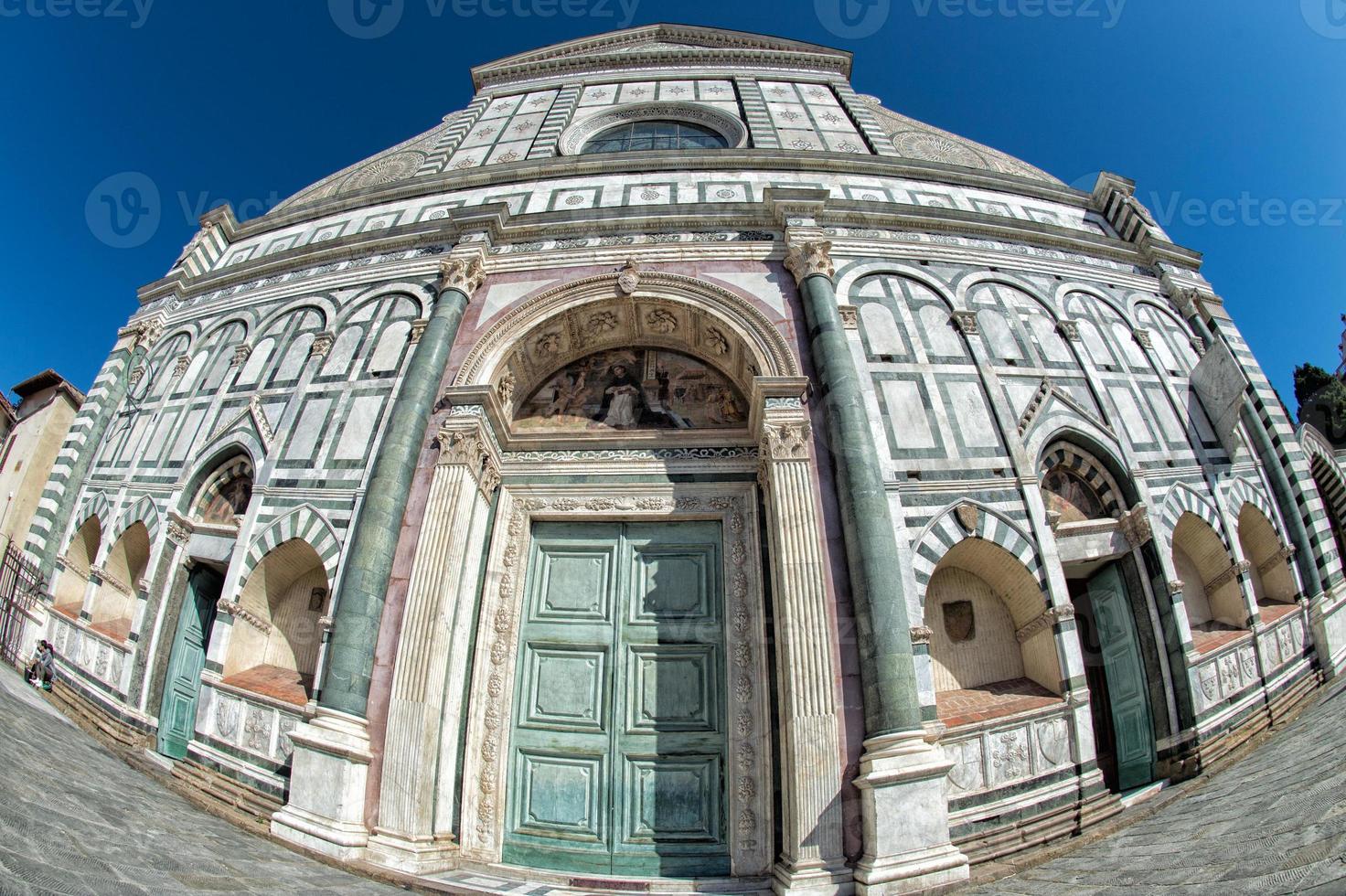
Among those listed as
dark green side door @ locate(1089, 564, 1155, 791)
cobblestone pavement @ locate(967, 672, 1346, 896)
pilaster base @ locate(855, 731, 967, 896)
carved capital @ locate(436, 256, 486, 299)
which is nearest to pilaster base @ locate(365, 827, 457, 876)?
pilaster base @ locate(855, 731, 967, 896)

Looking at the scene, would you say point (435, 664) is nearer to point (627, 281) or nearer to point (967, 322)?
point (627, 281)

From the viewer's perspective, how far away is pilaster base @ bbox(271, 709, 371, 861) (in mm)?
5703

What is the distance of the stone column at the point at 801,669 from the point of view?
5508 mm

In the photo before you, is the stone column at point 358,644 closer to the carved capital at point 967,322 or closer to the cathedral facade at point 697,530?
the cathedral facade at point 697,530

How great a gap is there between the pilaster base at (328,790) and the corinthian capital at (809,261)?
314 inches

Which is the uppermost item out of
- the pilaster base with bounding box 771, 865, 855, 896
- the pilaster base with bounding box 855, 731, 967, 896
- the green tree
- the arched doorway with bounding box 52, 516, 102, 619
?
the green tree

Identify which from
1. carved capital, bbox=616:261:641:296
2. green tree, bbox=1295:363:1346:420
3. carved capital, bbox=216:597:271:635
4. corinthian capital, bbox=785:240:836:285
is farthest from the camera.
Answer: green tree, bbox=1295:363:1346:420

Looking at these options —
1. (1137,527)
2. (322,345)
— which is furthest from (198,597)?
(1137,527)

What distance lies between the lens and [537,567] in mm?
8055

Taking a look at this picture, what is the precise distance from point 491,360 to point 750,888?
708 cm

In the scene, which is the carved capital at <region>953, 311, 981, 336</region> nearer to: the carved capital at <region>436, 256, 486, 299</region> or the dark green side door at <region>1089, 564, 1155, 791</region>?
the dark green side door at <region>1089, 564, 1155, 791</region>

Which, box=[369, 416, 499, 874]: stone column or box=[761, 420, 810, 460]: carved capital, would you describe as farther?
box=[761, 420, 810, 460]: carved capital

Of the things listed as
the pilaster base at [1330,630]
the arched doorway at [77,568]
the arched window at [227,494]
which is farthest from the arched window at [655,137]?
the pilaster base at [1330,630]

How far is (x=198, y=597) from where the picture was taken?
8.47 m
